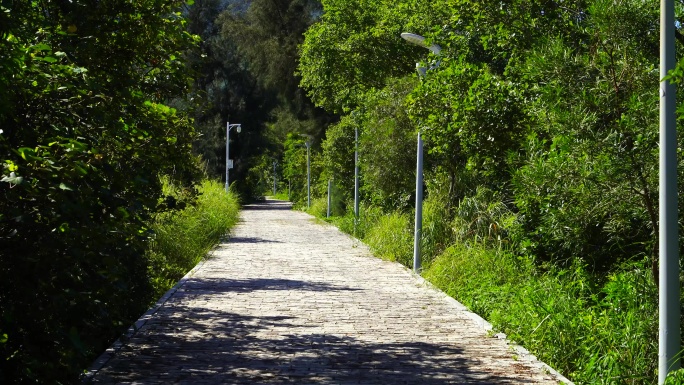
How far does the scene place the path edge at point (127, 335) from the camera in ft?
27.1

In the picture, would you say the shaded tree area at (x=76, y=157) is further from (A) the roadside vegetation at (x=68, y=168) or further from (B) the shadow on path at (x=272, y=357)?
(B) the shadow on path at (x=272, y=357)

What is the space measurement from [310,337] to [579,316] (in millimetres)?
3144

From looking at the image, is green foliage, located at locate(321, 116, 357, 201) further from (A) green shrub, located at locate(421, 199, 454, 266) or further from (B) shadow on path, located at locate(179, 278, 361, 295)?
(B) shadow on path, located at locate(179, 278, 361, 295)

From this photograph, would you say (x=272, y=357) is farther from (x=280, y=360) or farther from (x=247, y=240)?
(x=247, y=240)

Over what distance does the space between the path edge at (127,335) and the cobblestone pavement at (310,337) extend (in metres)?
0.03

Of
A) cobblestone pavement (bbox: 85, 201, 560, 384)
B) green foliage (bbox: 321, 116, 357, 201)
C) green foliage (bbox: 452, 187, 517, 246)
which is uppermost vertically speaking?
green foliage (bbox: 321, 116, 357, 201)

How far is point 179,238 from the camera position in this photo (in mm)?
20781

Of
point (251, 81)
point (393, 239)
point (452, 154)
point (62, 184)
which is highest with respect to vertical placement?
point (251, 81)

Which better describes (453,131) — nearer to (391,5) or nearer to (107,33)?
(107,33)

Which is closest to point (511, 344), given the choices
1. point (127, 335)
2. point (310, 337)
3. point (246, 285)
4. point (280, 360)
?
point (310, 337)

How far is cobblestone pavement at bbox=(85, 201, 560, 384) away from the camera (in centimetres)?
863

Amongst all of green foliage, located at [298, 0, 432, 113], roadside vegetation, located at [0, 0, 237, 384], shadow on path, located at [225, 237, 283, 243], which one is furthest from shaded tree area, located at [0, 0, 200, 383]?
green foliage, located at [298, 0, 432, 113]

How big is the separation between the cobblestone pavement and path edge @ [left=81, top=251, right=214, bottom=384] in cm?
3

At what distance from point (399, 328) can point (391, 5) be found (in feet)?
66.2
